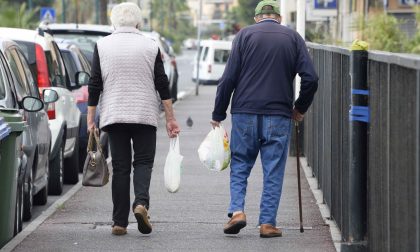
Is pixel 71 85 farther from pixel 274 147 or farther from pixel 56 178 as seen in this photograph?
pixel 274 147

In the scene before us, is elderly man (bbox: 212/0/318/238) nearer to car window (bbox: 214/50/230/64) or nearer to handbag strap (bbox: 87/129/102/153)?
handbag strap (bbox: 87/129/102/153)

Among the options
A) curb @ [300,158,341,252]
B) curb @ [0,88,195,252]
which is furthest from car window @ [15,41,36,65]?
curb @ [300,158,341,252]

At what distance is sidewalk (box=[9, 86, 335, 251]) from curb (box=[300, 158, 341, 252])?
0.17ft

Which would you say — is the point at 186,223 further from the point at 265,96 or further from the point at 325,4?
the point at 325,4

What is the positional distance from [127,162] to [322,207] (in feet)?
7.74

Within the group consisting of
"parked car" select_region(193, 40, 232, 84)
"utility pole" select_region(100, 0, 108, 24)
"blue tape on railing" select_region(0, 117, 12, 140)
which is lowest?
"parked car" select_region(193, 40, 232, 84)

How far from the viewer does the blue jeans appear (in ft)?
31.5

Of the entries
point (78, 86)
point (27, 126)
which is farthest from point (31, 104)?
point (78, 86)

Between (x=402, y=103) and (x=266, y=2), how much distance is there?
3.77 meters

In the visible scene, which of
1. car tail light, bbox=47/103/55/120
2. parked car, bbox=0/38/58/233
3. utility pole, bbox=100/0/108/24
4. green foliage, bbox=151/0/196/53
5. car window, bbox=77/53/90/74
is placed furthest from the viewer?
green foliage, bbox=151/0/196/53

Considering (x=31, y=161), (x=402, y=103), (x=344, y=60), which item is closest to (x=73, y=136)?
(x=31, y=161)

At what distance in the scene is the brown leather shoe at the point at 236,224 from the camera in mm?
9570

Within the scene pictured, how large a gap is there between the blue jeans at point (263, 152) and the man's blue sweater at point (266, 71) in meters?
0.09

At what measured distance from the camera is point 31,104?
10930 millimetres
